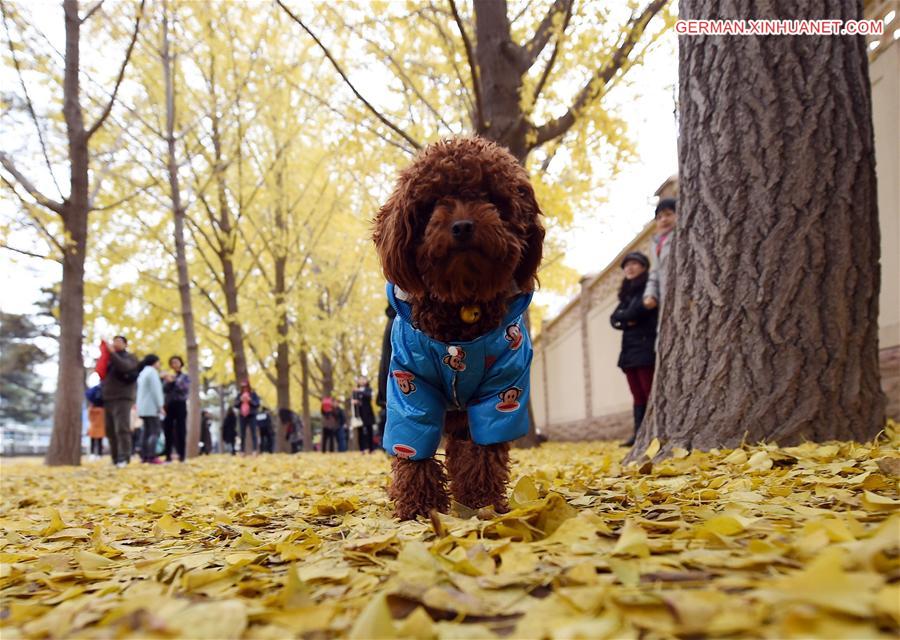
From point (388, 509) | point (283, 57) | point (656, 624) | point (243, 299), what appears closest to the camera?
point (656, 624)

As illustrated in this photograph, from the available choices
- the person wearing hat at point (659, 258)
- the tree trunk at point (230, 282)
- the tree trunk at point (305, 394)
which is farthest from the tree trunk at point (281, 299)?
the person wearing hat at point (659, 258)

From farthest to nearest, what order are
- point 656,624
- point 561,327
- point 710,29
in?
point 561,327 → point 710,29 → point 656,624

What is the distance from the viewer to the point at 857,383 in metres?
3.70

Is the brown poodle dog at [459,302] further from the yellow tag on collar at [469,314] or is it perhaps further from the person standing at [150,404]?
the person standing at [150,404]

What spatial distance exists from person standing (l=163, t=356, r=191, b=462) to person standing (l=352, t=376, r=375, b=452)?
3.99 m

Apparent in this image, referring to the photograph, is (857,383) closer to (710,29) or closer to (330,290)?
(710,29)

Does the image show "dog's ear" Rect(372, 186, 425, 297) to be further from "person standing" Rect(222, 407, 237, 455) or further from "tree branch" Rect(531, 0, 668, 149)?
"person standing" Rect(222, 407, 237, 455)

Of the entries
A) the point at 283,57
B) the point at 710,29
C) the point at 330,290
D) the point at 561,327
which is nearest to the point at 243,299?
the point at 330,290

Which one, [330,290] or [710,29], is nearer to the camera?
[710,29]

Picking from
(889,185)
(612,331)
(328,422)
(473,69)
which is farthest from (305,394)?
(889,185)

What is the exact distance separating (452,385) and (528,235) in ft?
2.41

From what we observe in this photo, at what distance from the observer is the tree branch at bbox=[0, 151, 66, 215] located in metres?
9.76

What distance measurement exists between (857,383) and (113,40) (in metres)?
14.3

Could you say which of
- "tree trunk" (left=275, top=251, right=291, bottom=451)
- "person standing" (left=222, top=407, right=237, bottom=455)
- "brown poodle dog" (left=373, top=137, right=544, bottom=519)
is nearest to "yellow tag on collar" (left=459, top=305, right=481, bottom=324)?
"brown poodle dog" (left=373, top=137, right=544, bottom=519)
